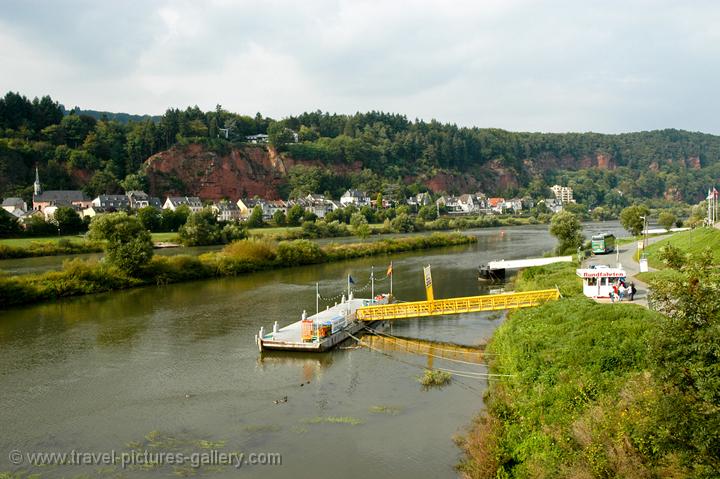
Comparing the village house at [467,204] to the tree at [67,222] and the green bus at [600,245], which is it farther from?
the green bus at [600,245]

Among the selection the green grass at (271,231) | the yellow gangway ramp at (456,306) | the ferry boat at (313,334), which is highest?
the green grass at (271,231)

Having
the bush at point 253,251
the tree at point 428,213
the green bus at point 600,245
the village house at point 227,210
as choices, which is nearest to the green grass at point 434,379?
the green bus at point 600,245

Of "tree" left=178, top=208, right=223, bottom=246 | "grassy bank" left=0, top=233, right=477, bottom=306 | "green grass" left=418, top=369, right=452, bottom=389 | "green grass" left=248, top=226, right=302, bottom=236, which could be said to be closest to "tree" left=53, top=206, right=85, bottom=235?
"tree" left=178, top=208, right=223, bottom=246

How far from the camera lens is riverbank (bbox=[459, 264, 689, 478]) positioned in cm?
1162

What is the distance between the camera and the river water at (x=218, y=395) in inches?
683

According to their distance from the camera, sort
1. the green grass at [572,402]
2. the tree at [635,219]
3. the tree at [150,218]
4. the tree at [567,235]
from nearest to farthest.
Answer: the green grass at [572,402]
the tree at [567,235]
the tree at [635,219]
the tree at [150,218]

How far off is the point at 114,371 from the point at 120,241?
86.0 feet

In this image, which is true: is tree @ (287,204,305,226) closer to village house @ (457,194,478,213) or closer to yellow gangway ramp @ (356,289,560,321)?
village house @ (457,194,478,213)

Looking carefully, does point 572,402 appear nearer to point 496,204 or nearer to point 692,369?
point 692,369

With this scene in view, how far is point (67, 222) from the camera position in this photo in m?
83.2

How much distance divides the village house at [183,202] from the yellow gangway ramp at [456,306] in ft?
291

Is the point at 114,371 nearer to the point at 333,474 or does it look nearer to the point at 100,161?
the point at 333,474

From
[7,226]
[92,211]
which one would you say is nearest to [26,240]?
[7,226]

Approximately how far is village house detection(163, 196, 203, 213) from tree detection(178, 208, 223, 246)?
37.0 meters
